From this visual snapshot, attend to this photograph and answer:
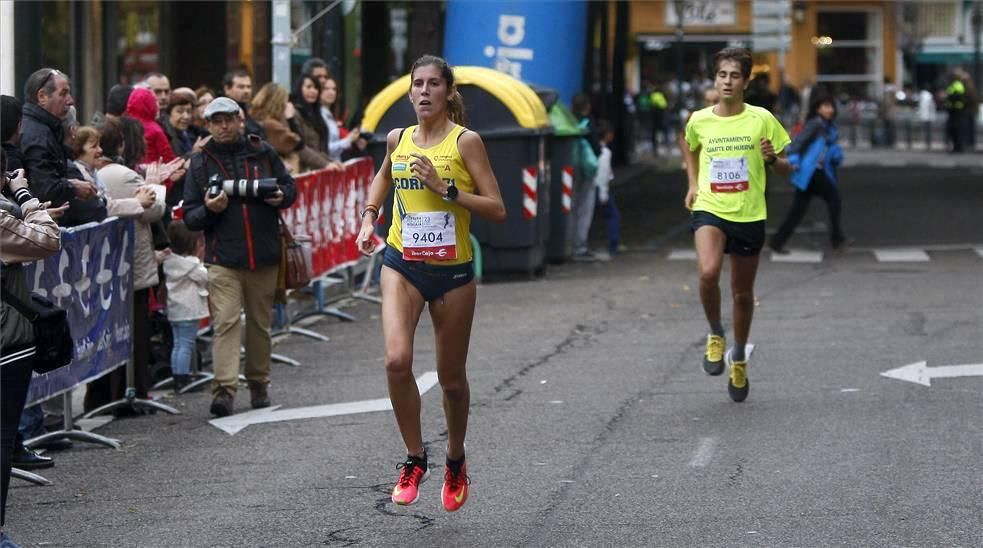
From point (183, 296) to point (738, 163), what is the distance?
11.1 feet

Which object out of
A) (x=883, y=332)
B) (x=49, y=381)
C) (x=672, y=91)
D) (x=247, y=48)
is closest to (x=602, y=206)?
(x=247, y=48)

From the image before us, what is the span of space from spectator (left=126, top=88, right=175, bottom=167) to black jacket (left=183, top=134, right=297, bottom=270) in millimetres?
1384

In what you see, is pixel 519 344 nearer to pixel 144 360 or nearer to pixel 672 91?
pixel 144 360

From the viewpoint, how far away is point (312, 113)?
52.6 feet

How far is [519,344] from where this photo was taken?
43.4ft

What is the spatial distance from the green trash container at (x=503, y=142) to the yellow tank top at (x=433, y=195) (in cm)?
1005

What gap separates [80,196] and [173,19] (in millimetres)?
12641

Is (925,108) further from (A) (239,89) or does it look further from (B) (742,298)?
(B) (742,298)

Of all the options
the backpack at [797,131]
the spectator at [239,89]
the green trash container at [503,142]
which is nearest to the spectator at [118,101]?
the spectator at [239,89]

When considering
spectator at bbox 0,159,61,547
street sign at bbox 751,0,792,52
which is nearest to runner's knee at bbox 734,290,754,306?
spectator at bbox 0,159,61,547

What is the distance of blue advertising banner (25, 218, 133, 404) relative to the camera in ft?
30.6

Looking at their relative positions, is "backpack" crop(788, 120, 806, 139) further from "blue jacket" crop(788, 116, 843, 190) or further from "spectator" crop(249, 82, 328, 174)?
"spectator" crop(249, 82, 328, 174)

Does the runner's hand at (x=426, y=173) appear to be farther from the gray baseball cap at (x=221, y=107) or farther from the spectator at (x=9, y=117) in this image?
the gray baseball cap at (x=221, y=107)

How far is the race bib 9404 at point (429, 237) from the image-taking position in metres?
7.36
